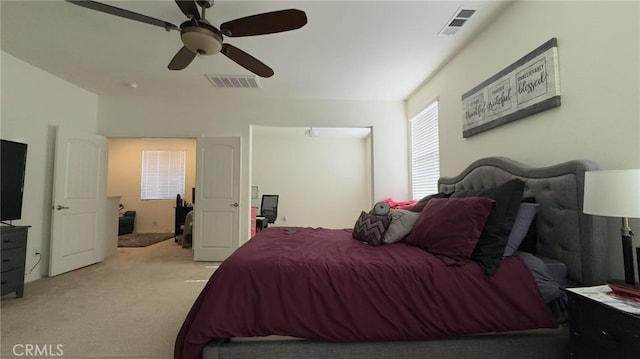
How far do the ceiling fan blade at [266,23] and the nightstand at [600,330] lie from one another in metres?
2.11

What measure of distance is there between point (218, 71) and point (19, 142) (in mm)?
2355

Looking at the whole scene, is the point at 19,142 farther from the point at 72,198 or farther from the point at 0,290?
the point at 0,290

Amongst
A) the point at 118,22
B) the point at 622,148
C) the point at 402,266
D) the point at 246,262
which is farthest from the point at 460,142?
the point at 118,22

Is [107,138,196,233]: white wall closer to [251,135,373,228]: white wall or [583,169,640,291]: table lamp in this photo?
[251,135,373,228]: white wall

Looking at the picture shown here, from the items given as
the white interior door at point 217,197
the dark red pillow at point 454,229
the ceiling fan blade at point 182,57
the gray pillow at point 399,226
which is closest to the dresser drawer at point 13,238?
the white interior door at point 217,197

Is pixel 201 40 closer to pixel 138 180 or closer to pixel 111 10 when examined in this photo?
pixel 111 10

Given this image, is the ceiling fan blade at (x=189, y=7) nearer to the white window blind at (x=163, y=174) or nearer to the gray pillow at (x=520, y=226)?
the gray pillow at (x=520, y=226)

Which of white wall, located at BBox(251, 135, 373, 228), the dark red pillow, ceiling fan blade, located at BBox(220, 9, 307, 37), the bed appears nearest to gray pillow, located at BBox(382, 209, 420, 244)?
the dark red pillow

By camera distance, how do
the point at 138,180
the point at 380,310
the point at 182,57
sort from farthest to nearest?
1. the point at 138,180
2. the point at 182,57
3. the point at 380,310

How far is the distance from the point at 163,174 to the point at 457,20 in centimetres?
722

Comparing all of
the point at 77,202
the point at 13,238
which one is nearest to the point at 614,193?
the point at 13,238

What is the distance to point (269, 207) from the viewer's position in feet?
20.6

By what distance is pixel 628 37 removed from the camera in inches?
55.6

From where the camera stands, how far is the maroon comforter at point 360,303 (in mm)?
1357
